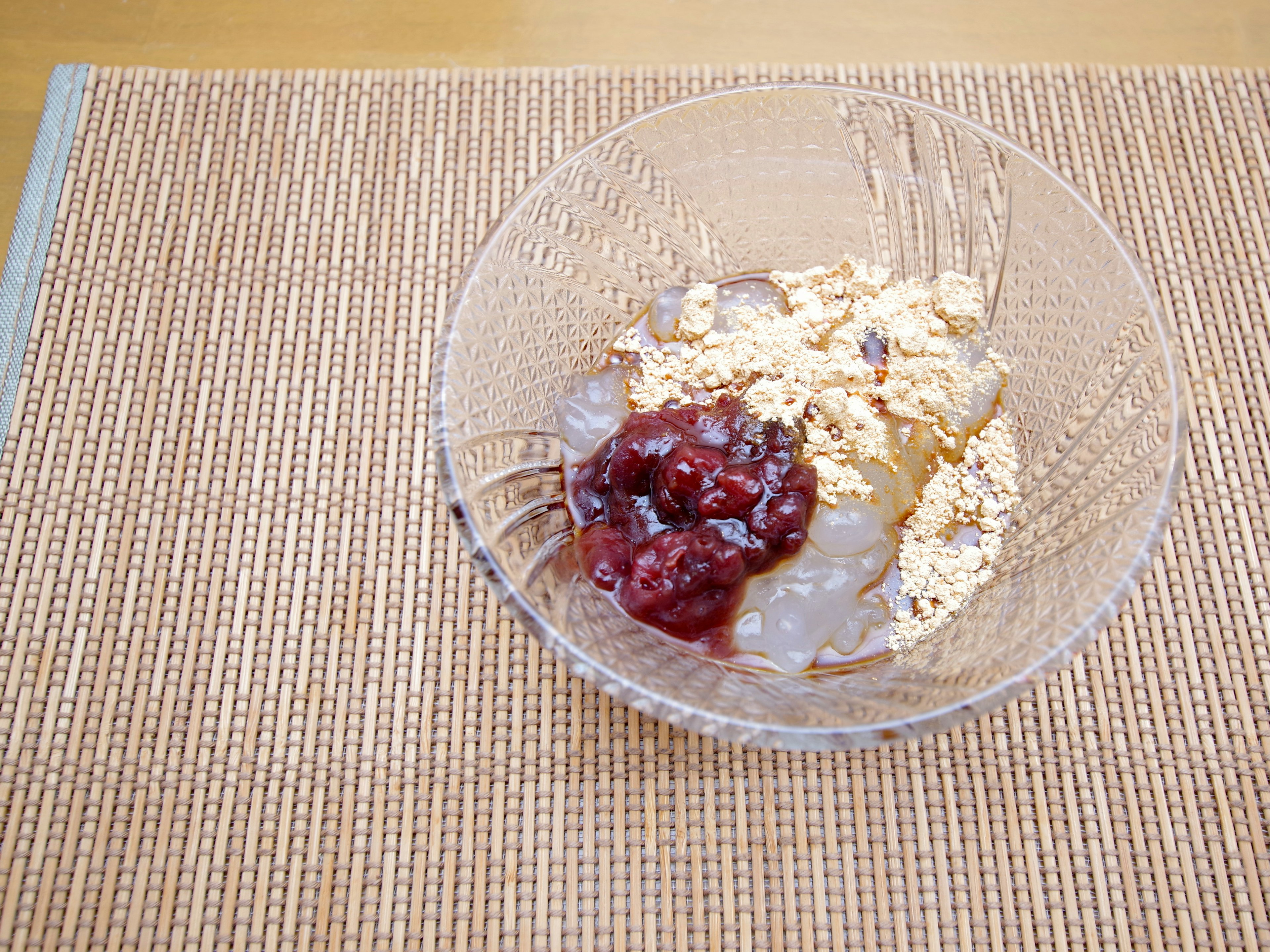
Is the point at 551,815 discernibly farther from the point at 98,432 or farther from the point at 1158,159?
the point at 1158,159

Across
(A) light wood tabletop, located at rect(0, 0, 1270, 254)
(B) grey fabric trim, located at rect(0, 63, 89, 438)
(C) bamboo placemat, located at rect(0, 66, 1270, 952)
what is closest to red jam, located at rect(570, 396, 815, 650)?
(C) bamboo placemat, located at rect(0, 66, 1270, 952)

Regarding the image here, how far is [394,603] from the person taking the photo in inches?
49.6

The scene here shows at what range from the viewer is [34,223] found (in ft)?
4.67

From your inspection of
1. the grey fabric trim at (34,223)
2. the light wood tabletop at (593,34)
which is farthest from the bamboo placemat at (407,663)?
the light wood tabletop at (593,34)

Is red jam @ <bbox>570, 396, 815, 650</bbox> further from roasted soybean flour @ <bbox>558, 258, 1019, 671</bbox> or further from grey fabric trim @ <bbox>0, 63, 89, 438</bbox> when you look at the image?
grey fabric trim @ <bbox>0, 63, 89, 438</bbox>

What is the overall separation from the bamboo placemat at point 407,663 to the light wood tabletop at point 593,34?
166 mm

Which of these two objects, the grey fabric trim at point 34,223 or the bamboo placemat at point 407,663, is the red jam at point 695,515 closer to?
the bamboo placemat at point 407,663

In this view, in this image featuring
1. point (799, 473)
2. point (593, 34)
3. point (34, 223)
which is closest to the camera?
point (799, 473)

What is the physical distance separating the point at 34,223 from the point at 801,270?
1281 millimetres

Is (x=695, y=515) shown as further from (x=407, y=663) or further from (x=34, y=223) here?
(x=34, y=223)

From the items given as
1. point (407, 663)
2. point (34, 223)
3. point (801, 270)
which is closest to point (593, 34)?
point (801, 270)

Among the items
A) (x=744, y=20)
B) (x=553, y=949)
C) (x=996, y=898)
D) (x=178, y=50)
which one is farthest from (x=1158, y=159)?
(x=178, y=50)

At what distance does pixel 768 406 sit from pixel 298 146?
976mm

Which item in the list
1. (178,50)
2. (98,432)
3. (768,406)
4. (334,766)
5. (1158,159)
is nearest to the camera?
(768,406)
